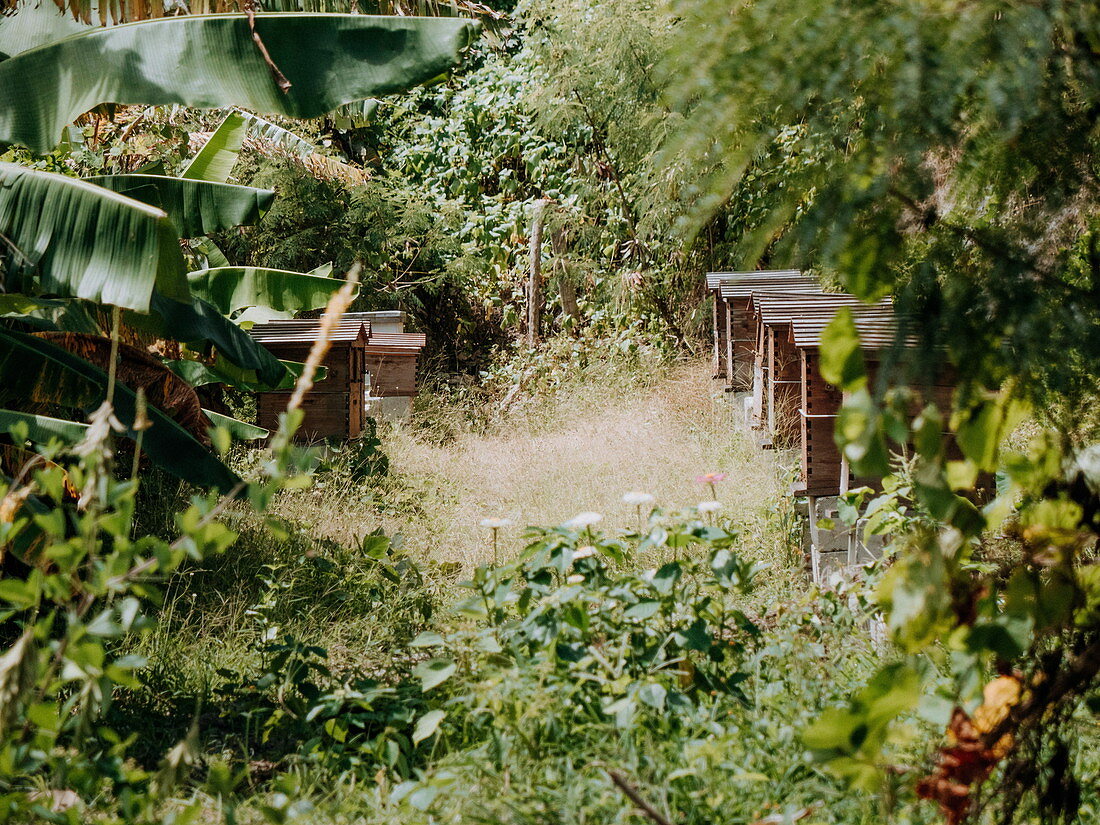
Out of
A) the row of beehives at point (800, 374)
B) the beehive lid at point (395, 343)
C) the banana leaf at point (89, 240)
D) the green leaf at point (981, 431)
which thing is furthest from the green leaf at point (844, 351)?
the beehive lid at point (395, 343)

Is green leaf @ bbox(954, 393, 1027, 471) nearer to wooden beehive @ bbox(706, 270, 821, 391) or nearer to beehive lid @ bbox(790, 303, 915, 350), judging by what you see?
beehive lid @ bbox(790, 303, 915, 350)

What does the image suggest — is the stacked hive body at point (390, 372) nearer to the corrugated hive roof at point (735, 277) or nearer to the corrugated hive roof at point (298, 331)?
the corrugated hive roof at point (298, 331)

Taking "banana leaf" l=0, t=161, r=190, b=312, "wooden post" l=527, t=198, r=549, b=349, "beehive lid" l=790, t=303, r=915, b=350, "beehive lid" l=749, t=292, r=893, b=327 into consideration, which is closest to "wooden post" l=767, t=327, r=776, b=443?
"beehive lid" l=749, t=292, r=893, b=327

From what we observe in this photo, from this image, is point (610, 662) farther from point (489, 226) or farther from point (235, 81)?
point (489, 226)

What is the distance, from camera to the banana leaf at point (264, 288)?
6117 mm

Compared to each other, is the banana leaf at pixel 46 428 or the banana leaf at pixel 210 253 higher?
the banana leaf at pixel 210 253

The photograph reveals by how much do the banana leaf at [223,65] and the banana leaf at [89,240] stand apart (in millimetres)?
300

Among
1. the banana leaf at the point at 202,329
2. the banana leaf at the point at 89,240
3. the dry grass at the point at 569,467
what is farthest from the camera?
the dry grass at the point at 569,467

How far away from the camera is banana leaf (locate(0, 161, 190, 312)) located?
12.0ft

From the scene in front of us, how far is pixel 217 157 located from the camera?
618 centimetres

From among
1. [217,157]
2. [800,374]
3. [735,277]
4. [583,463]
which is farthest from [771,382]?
[217,157]

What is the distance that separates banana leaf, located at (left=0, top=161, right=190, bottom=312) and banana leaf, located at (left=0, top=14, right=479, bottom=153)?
0.30m

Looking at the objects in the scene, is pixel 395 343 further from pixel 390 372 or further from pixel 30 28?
pixel 30 28

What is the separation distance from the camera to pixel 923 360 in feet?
5.72
